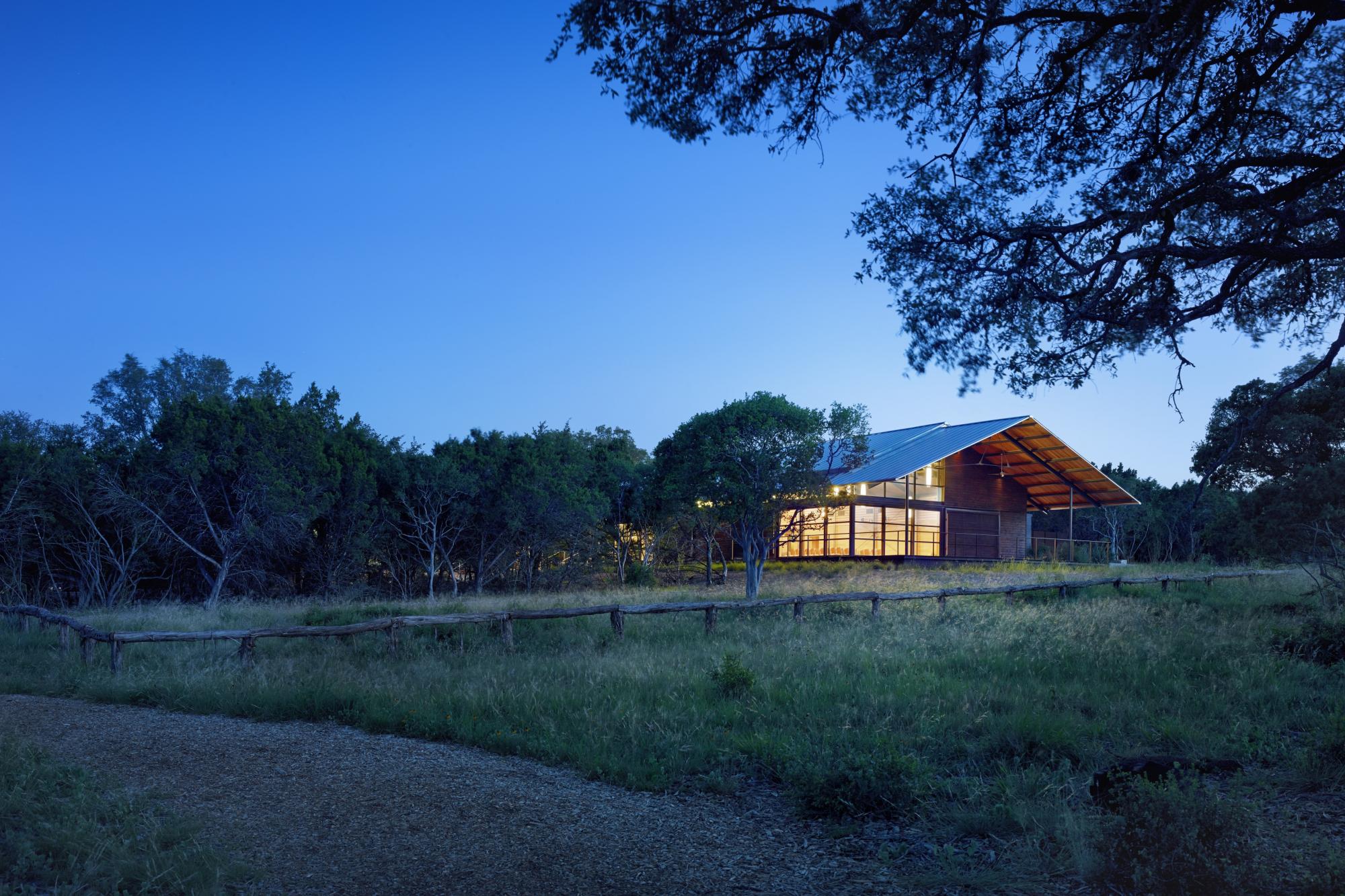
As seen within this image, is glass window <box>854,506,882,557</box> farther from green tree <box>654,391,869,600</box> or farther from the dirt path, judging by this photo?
the dirt path

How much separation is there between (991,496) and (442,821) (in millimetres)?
43211

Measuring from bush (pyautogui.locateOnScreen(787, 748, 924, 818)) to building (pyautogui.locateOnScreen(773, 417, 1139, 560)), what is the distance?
31.2 metres

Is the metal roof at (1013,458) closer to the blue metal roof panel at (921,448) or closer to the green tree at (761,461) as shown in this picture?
the blue metal roof panel at (921,448)

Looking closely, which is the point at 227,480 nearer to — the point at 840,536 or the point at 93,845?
the point at 93,845

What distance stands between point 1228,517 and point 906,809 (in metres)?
32.6

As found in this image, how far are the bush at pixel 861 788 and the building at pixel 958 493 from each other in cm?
3115

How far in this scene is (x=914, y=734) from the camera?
7.55 m

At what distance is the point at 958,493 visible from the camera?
43.3 metres

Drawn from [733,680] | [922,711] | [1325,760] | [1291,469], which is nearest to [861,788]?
[922,711]

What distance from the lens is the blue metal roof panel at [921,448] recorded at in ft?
125

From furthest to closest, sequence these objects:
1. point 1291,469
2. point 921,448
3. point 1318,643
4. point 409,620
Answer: point 921,448 → point 1291,469 → point 409,620 → point 1318,643

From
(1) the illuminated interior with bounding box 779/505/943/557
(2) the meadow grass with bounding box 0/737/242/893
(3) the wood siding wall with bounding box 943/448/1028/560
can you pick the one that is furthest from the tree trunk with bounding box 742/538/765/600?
(3) the wood siding wall with bounding box 943/448/1028/560

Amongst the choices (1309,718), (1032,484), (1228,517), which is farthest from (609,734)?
(1032,484)

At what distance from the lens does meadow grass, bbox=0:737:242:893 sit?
175 inches
